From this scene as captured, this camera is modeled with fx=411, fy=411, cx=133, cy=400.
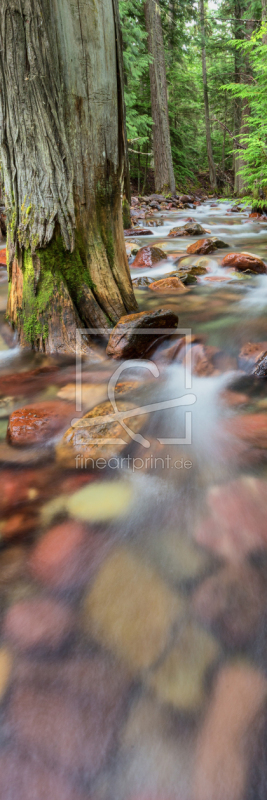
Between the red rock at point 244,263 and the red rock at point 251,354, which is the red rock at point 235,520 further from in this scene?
the red rock at point 244,263

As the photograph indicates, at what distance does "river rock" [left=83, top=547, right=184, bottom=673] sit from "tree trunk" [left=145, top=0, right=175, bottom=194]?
46.5 feet

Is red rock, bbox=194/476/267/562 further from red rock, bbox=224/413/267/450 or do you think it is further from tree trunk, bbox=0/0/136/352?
tree trunk, bbox=0/0/136/352

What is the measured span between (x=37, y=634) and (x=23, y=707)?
0.19 m

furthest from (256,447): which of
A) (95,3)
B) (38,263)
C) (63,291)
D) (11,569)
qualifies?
→ (95,3)

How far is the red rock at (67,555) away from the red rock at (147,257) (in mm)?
4547

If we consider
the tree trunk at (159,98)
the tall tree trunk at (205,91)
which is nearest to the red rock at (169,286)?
the tree trunk at (159,98)

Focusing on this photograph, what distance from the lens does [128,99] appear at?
11.2 meters

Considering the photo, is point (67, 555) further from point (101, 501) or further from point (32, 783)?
point (32, 783)

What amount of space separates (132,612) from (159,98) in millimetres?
15122

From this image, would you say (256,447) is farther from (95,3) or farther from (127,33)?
(127,33)

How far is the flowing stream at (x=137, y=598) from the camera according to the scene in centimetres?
93

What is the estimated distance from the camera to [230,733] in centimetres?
97

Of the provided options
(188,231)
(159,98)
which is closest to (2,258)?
(188,231)

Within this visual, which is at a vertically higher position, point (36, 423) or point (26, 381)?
point (26, 381)
